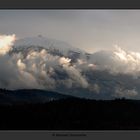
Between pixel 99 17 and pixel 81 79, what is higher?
pixel 99 17

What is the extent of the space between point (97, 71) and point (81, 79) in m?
0.07

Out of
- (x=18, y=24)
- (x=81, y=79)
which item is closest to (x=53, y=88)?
(x=81, y=79)

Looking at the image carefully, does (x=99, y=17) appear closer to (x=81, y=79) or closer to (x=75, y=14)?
(x=75, y=14)

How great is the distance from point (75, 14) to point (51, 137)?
0.50 meters

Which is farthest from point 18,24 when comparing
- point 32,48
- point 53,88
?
point 53,88

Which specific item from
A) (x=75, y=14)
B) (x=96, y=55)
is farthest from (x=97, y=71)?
(x=75, y=14)

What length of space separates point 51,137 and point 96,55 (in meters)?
0.37

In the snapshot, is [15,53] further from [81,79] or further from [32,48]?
[81,79]

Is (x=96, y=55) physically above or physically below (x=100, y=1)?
below

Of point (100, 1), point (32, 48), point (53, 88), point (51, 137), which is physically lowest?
point (51, 137)

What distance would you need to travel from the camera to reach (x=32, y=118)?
2.61 metres

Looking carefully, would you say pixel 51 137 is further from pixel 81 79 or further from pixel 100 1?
pixel 100 1

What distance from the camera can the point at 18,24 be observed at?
2609 mm

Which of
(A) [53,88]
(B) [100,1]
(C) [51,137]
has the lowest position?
(C) [51,137]
